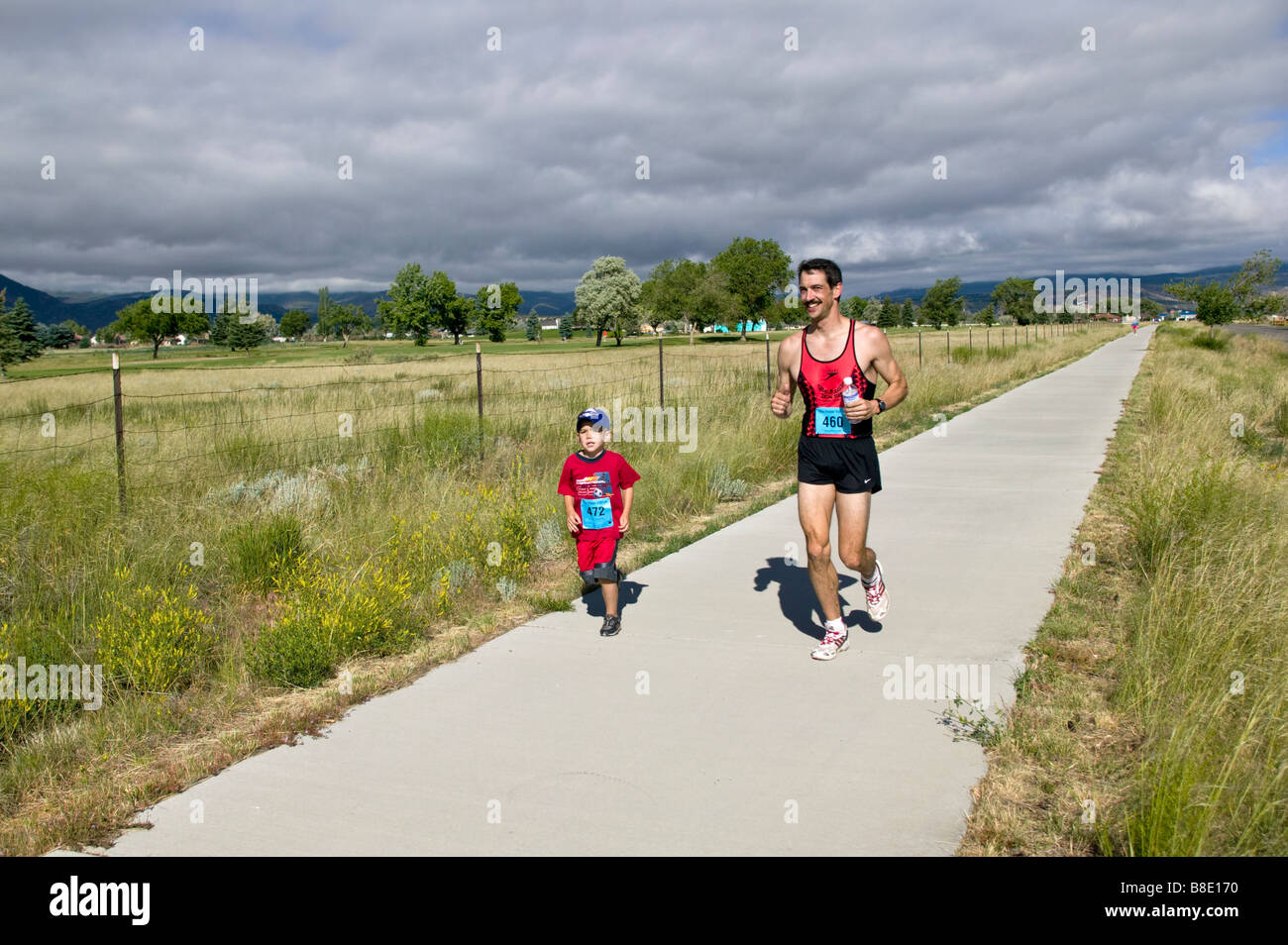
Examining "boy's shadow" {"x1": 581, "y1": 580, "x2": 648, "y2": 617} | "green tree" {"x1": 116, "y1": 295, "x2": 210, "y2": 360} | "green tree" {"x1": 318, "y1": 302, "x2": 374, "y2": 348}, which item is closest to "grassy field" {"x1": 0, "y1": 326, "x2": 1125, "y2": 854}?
"boy's shadow" {"x1": 581, "y1": 580, "x2": 648, "y2": 617}

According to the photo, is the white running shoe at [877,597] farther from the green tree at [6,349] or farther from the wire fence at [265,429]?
the green tree at [6,349]

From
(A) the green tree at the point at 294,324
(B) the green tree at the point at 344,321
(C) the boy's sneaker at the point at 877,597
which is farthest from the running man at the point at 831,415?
(A) the green tree at the point at 294,324

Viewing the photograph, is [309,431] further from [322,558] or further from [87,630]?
[87,630]

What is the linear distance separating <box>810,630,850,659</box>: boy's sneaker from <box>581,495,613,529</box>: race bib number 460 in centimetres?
136

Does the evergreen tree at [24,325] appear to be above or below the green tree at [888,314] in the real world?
below

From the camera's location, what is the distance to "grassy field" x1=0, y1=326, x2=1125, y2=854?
3.95m

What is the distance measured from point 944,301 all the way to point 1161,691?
128 metres

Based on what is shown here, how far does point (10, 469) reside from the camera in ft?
23.2

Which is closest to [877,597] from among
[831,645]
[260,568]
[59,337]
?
[831,645]

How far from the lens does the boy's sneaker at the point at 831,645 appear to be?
15.8 feet

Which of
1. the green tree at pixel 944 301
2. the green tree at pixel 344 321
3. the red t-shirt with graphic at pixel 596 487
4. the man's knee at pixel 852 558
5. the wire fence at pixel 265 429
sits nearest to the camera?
the man's knee at pixel 852 558

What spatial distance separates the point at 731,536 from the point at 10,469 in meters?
5.56

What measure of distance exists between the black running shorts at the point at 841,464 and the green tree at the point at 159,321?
100999 millimetres

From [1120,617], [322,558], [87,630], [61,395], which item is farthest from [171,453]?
[61,395]
